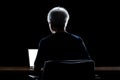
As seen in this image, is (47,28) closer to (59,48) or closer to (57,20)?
(57,20)

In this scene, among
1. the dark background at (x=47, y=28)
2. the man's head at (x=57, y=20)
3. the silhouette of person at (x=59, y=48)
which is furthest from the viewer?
the dark background at (x=47, y=28)

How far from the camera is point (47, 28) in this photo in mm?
4980

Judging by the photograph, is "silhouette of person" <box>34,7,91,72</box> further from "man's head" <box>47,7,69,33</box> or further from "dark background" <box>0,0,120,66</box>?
"dark background" <box>0,0,120,66</box>

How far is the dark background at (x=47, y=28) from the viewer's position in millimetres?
4926

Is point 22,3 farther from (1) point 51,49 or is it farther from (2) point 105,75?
(1) point 51,49

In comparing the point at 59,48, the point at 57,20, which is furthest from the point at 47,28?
the point at 59,48

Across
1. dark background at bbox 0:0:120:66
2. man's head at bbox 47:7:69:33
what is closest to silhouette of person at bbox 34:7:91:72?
man's head at bbox 47:7:69:33

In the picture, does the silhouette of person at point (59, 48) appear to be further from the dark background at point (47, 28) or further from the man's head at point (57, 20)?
the dark background at point (47, 28)

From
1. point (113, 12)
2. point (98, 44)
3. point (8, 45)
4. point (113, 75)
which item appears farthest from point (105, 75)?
point (8, 45)

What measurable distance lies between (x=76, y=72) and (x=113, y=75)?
1624mm

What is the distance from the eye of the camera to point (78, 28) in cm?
501

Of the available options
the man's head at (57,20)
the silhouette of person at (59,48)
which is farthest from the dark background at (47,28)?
the silhouette of person at (59,48)

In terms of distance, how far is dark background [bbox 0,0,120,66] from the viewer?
16.2 ft

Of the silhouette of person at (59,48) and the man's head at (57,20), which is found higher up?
the man's head at (57,20)
